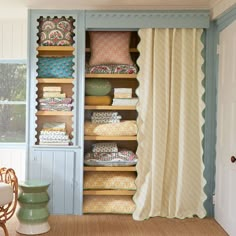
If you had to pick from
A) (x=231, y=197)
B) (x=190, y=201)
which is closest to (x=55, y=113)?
(x=190, y=201)

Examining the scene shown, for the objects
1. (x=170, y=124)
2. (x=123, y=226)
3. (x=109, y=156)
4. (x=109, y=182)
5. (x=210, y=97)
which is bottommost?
(x=123, y=226)

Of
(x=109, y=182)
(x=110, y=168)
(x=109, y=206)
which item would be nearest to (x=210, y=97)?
(x=110, y=168)

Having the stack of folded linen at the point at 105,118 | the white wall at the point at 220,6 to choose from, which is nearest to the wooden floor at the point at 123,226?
the stack of folded linen at the point at 105,118

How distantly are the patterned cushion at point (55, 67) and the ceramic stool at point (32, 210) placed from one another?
126 cm

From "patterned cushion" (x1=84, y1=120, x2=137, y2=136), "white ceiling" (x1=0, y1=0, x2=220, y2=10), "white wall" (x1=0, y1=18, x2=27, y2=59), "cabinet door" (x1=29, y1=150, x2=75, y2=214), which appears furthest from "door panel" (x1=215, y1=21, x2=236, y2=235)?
"white wall" (x1=0, y1=18, x2=27, y2=59)

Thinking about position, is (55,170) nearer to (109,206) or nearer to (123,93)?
(109,206)

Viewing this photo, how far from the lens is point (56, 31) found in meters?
4.16

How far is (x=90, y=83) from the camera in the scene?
13.9 ft

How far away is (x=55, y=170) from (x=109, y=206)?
715 mm

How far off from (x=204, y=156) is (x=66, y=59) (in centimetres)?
187

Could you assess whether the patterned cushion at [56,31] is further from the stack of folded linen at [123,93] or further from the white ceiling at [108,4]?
the stack of folded linen at [123,93]

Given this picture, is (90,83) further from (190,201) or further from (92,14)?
(190,201)

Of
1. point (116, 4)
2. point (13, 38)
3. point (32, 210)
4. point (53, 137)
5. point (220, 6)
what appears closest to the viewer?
point (32, 210)

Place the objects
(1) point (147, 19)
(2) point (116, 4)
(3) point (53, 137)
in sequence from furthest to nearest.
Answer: (3) point (53, 137) < (1) point (147, 19) < (2) point (116, 4)
